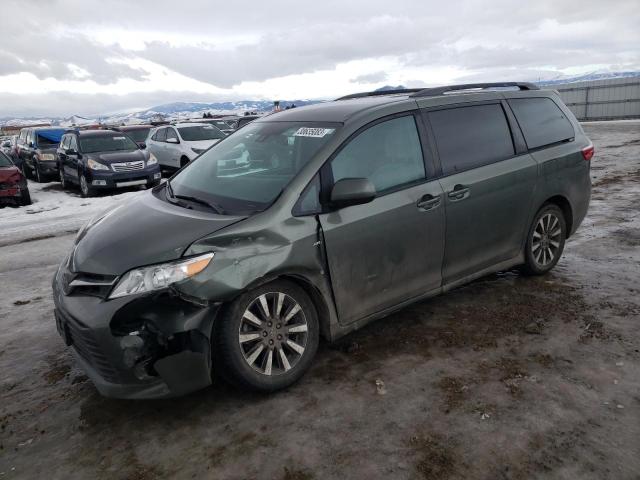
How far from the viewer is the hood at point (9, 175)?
10867 mm

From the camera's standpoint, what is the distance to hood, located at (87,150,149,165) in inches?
492

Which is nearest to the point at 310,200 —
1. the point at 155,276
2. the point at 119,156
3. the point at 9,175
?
the point at 155,276

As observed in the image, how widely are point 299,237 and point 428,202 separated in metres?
1.09

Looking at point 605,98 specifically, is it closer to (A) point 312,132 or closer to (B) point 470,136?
(B) point 470,136

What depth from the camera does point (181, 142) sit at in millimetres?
15266

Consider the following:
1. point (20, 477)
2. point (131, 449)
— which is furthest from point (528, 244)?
point (20, 477)

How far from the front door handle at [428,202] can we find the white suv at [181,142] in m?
12.0

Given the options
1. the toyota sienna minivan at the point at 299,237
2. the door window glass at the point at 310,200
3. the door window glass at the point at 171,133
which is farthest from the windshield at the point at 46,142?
the door window glass at the point at 310,200

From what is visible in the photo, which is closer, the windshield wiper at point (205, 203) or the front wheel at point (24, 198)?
the windshield wiper at point (205, 203)

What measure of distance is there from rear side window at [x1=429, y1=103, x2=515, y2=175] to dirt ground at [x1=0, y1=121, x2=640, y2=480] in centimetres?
125

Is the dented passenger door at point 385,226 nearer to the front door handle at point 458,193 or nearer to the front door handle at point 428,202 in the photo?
the front door handle at point 428,202

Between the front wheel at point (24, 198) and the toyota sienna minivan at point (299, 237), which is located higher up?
the toyota sienna minivan at point (299, 237)

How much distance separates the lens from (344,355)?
11.9ft

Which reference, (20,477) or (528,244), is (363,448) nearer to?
(20,477)
